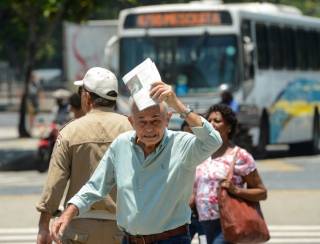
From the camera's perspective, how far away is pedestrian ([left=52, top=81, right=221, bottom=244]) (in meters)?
6.05

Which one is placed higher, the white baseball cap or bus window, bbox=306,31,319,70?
the white baseball cap

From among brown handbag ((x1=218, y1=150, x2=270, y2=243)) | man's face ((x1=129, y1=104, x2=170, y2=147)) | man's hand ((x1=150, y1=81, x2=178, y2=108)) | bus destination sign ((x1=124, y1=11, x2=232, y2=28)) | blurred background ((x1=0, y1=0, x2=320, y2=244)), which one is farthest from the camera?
bus destination sign ((x1=124, y1=11, x2=232, y2=28))

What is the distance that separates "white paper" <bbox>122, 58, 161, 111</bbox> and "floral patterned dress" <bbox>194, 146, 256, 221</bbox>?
2634mm

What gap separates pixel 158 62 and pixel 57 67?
271ft

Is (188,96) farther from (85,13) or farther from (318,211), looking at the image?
(318,211)

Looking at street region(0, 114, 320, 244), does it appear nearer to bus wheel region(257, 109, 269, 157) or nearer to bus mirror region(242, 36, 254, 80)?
bus wheel region(257, 109, 269, 157)

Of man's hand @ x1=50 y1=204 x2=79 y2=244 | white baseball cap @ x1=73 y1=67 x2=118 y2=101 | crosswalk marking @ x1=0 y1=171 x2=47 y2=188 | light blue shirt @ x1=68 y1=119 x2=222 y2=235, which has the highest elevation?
white baseball cap @ x1=73 y1=67 x2=118 y2=101

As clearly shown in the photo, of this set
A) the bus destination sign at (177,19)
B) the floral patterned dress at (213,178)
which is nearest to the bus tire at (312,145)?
the bus destination sign at (177,19)

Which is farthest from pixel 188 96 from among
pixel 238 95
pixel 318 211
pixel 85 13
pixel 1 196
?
pixel 318 211

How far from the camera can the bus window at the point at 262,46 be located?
1021 inches

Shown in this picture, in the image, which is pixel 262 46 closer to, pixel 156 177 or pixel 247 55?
pixel 247 55

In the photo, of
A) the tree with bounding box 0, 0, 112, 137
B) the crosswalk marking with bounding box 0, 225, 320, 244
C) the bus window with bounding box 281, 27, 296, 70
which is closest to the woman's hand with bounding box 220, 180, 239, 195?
the crosswalk marking with bounding box 0, 225, 320, 244

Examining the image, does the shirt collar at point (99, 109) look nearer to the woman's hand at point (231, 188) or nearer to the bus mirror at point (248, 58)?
the woman's hand at point (231, 188)

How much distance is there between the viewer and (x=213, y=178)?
8617 millimetres
